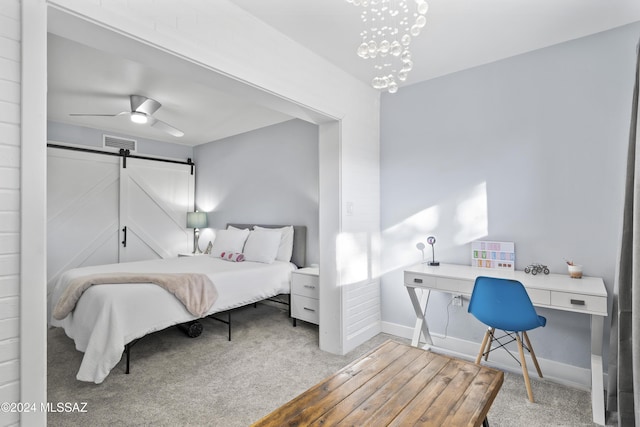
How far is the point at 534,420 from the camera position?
204 centimetres

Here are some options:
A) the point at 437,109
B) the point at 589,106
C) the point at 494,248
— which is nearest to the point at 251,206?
the point at 437,109

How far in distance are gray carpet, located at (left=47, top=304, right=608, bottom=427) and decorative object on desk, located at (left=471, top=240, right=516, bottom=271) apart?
88 cm

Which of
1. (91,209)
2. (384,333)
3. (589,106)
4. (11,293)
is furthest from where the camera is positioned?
(91,209)

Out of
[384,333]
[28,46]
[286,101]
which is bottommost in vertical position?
[384,333]

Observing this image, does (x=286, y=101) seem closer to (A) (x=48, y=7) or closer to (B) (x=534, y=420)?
(A) (x=48, y=7)

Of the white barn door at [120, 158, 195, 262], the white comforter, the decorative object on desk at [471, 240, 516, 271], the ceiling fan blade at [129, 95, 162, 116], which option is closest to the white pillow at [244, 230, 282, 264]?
the white comforter

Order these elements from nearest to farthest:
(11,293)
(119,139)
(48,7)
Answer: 1. (11,293)
2. (48,7)
3. (119,139)

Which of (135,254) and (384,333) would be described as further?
(135,254)

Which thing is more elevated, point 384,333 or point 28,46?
point 28,46

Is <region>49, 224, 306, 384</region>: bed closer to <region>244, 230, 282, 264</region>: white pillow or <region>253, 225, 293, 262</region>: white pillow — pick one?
<region>244, 230, 282, 264</region>: white pillow

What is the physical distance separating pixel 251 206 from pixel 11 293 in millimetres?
3792

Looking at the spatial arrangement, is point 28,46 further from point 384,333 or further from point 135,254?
point 135,254

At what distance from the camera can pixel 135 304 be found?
270 centimetres

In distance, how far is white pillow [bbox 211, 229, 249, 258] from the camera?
4477mm
